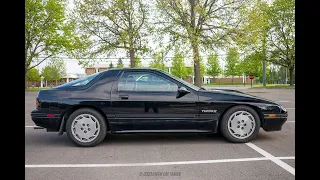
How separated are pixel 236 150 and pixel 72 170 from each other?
2557 millimetres

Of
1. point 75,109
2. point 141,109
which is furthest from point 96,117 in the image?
point 141,109

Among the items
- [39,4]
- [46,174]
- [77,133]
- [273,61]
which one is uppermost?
[39,4]

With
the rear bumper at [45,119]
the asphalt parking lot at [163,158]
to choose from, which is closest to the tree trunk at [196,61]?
the asphalt parking lot at [163,158]

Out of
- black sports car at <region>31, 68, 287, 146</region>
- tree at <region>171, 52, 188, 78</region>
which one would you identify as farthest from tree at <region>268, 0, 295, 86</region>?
black sports car at <region>31, 68, 287, 146</region>

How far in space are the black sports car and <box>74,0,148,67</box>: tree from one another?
1336cm

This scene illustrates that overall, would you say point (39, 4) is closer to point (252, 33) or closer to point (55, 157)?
point (252, 33)

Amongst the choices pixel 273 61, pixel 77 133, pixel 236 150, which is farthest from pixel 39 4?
pixel 273 61

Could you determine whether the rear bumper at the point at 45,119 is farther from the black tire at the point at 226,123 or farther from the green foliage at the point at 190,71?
the green foliage at the point at 190,71

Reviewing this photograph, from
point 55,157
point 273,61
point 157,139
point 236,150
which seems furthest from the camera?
point 273,61

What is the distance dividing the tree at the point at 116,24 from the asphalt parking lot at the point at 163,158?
13503mm

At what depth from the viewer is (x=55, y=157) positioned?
3.83 metres

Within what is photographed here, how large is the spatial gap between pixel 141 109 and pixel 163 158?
1.04 metres

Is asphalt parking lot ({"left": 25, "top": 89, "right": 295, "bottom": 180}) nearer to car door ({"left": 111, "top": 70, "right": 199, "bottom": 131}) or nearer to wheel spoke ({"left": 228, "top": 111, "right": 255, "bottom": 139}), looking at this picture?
wheel spoke ({"left": 228, "top": 111, "right": 255, "bottom": 139})

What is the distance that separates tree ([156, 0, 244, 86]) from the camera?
54.4 ft
